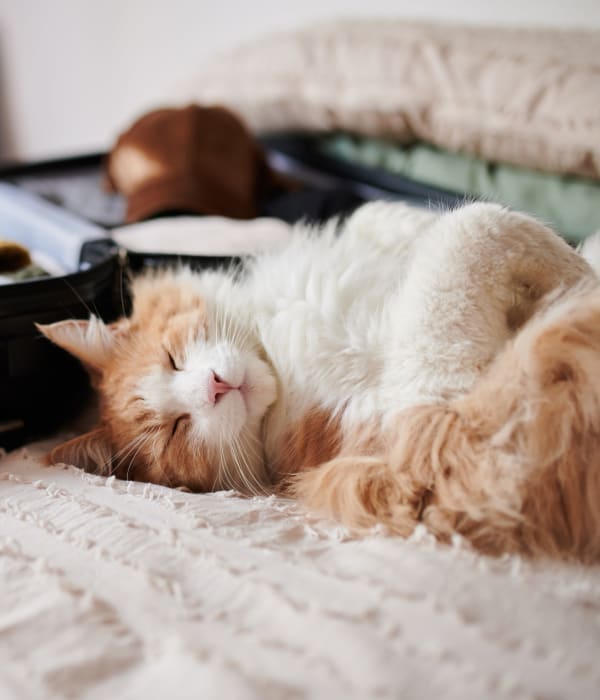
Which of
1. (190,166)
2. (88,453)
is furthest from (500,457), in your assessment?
(190,166)

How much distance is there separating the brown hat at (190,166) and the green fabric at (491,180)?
0.97 feet

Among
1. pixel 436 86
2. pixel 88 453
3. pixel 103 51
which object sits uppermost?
pixel 103 51

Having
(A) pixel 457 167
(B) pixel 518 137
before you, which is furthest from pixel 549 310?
(A) pixel 457 167

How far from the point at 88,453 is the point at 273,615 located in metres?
0.58

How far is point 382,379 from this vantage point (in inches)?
43.8

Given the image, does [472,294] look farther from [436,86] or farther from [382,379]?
[436,86]

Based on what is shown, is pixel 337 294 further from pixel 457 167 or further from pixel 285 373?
pixel 457 167

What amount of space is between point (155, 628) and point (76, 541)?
0.22m

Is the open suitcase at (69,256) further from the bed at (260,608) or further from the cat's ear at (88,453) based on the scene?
the bed at (260,608)

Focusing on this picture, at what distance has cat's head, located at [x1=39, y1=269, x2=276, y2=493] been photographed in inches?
46.9

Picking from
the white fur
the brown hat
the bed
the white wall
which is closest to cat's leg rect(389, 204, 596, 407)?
the white fur

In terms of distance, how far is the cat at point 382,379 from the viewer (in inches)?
36.5

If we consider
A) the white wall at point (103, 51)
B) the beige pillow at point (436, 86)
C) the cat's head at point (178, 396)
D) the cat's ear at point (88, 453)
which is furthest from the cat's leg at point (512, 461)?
the white wall at point (103, 51)

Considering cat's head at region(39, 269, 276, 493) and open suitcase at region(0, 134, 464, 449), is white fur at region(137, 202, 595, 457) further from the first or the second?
open suitcase at region(0, 134, 464, 449)
